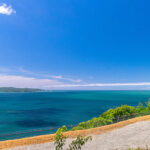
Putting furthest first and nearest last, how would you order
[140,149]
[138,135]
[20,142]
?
1. [138,135]
2. [20,142]
3. [140,149]

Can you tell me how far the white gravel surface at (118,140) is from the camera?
1035 centimetres

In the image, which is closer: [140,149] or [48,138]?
[140,149]

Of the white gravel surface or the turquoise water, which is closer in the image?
the white gravel surface

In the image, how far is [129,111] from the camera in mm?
35594

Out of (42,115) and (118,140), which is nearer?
(118,140)

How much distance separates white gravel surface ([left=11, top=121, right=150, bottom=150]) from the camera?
10.4 meters

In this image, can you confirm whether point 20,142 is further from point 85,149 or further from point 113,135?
point 113,135

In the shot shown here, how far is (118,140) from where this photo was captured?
1142 cm

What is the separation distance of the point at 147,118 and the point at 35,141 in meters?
14.7

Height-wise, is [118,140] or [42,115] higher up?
[118,140]

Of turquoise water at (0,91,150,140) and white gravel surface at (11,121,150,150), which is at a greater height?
white gravel surface at (11,121,150,150)

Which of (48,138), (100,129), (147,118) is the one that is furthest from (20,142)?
(147,118)

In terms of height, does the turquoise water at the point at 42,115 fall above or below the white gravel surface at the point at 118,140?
below

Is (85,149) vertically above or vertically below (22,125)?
above
